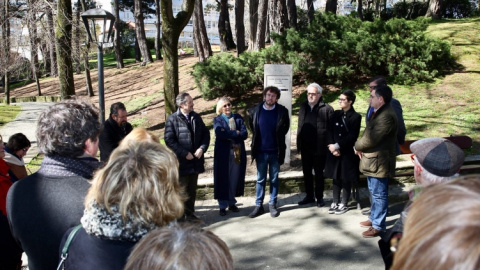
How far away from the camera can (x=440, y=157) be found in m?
2.43

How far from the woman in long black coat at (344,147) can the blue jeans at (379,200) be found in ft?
2.38

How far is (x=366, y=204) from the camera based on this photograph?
6293mm

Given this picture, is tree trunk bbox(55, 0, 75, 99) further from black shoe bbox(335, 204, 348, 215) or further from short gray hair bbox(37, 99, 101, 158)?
short gray hair bbox(37, 99, 101, 158)

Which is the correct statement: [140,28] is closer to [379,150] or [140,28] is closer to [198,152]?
[198,152]

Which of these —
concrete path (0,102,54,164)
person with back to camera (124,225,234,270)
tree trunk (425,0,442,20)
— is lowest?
concrete path (0,102,54,164)

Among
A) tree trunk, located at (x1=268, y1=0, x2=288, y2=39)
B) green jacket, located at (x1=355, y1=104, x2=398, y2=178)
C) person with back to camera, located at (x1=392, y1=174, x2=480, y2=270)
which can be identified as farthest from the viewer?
tree trunk, located at (x1=268, y1=0, x2=288, y2=39)

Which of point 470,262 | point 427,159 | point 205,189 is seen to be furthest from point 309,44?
point 470,262

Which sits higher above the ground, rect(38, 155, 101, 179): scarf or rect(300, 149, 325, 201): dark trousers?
rect(38, 155, 101, 179): scarf

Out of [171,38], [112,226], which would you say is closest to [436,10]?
[171,38]

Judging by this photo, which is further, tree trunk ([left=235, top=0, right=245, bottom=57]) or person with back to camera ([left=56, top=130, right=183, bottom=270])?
tree trunk ([left=235, top=0, right=245, bottom=57])

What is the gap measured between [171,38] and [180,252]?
331 inches

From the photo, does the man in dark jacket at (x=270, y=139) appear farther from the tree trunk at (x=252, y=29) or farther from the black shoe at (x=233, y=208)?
the tree trunk at (x=252, y=29)

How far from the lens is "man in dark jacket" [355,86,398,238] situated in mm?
4812

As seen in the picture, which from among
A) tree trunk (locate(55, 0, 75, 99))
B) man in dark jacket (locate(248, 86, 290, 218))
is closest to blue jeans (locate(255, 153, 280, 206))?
man in dark jacket (locate(248, 86, 290, 218))
